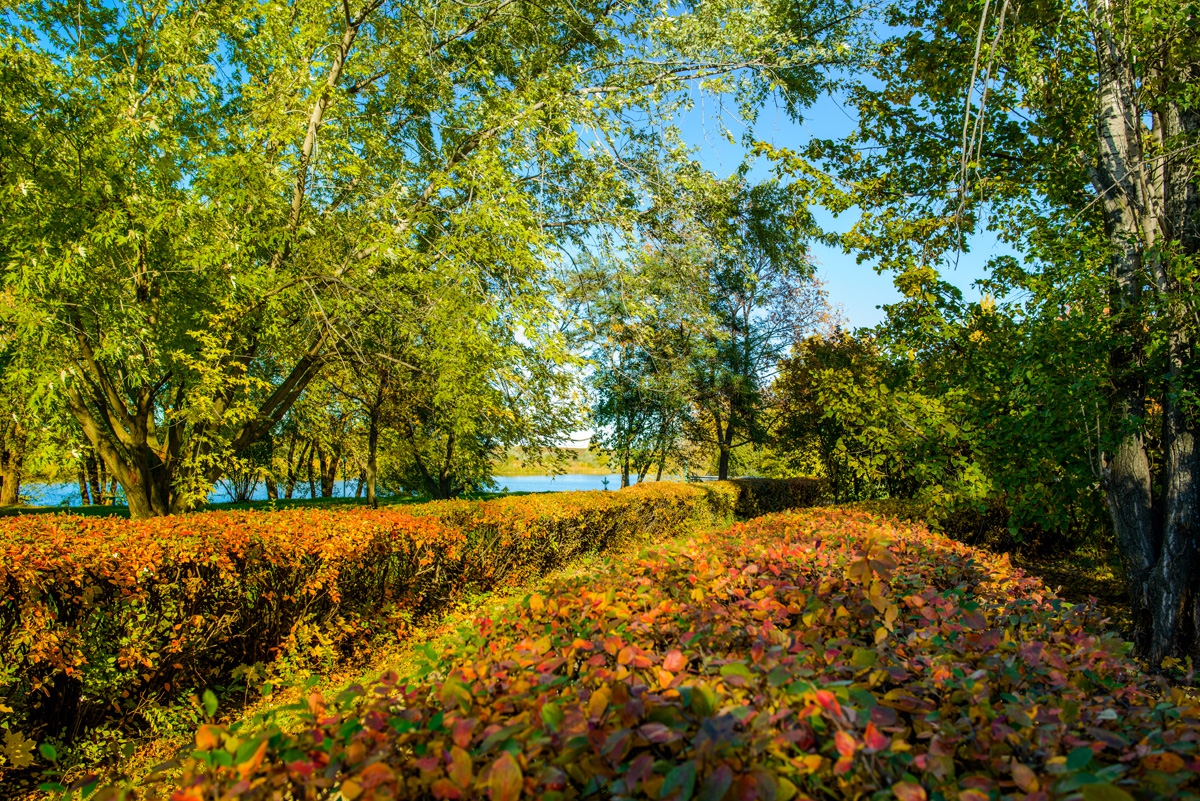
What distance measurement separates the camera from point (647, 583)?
2.66 m

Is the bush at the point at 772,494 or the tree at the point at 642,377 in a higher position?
the tree at the point at 642,377

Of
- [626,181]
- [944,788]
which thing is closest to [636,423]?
[626,181]

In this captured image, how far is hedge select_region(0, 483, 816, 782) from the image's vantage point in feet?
11.5

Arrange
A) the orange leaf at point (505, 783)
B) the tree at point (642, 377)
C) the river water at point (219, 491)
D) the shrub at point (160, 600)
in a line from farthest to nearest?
1. the river water at point (219, 491)
2. the tree at point (642, 377)
3. the shrub at point (160, 600)
4. the orange leaf at point (505, 783)

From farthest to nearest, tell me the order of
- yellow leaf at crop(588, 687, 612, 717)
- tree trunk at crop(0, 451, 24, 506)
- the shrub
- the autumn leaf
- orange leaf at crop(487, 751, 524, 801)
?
tree trunk at crop(0, 451, 24, 506)
the shrub
the autumn leaf
yellow leaf at crop(588, 687, 612, 717)
orange leaf at crop(487, 751, 524, 801)

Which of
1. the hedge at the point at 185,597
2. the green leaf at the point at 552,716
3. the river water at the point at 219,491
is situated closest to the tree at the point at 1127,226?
the green leaf at the point at 552,716

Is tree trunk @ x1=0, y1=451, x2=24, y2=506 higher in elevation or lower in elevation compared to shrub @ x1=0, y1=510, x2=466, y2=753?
higher

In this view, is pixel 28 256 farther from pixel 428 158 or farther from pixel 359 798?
pixel 359 798

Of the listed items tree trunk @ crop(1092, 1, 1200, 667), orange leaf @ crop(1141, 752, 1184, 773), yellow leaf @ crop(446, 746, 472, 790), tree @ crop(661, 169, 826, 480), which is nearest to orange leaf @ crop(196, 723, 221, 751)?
yellow leaf @ crop(446, 746, 472, 790)

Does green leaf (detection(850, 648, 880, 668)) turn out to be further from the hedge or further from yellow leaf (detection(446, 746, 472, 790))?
the hedge

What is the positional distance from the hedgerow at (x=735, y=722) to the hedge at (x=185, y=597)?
279 centimetres

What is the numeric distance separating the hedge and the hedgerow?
9.16 ft

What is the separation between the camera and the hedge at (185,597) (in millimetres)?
3506

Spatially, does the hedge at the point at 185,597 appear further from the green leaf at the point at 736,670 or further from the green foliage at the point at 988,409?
the green foliage at the point at 988,409
